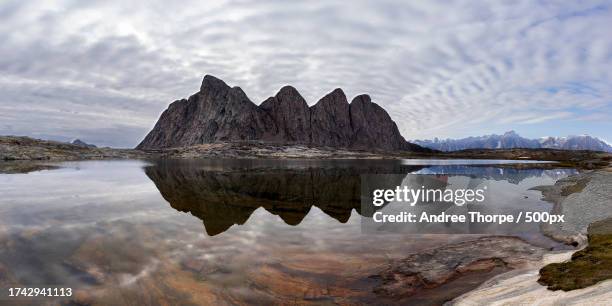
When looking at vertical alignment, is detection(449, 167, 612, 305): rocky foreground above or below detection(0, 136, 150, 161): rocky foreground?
below

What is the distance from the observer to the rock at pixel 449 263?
16594 mm

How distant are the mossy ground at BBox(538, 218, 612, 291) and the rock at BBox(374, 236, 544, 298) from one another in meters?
2.61

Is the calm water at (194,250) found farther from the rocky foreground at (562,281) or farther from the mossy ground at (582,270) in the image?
the mossy ground at (582,270)

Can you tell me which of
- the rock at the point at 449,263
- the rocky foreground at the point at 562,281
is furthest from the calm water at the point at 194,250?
the rocky foreground at the point at 562,281

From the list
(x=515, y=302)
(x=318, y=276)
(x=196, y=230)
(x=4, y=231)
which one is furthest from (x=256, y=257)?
(x=4, y=231)

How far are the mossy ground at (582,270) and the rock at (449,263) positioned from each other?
8.56 ft

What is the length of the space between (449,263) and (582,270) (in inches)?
250

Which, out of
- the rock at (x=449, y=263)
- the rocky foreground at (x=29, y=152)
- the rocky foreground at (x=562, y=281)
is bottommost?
the rock at (x=449, y=263)

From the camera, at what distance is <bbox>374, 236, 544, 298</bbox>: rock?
653 inches

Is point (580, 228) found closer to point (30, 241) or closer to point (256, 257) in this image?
point (256, 257)

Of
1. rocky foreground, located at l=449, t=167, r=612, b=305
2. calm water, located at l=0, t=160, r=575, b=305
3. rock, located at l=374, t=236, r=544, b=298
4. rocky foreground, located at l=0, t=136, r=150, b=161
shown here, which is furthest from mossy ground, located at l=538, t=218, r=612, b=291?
rocky foreground, located at l=0, t=136, r=150, b=161

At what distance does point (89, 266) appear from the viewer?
18047 millimetres

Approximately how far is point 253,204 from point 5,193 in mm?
32917

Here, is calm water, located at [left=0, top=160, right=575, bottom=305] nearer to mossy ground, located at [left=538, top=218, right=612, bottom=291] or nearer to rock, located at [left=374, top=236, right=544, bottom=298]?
rock, located at [left=374, top=236, right=544, bottom=298]
